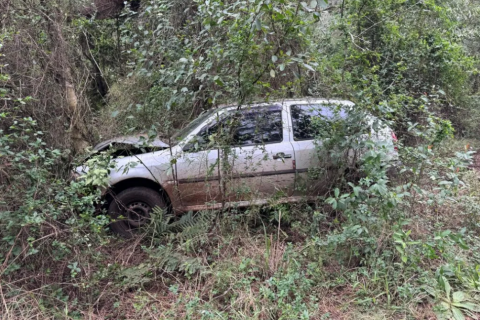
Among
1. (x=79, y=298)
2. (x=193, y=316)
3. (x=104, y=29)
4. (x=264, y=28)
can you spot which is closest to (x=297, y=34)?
(x=264, y=28)

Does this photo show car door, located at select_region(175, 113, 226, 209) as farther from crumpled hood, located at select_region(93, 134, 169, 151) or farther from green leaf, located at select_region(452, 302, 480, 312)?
green leaf, located at select_region(452, 302, 480, 312)

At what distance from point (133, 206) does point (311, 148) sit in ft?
8.02

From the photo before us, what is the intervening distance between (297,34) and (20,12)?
325 cm

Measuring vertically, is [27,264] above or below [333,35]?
below

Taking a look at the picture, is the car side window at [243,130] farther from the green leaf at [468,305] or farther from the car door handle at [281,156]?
the green leaf at [468,305]

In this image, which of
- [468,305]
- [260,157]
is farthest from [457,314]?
[260,157]

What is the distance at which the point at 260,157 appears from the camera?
163 inches

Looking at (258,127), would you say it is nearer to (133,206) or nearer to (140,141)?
(140,141)

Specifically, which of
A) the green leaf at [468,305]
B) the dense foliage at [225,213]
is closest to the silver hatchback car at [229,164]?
the dense foliage at [225,213]

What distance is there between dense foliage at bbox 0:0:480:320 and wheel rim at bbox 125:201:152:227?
0.95ft

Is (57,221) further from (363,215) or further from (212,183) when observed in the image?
(363,215)

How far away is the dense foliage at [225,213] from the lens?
2711 millimetres

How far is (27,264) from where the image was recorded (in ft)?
9.23

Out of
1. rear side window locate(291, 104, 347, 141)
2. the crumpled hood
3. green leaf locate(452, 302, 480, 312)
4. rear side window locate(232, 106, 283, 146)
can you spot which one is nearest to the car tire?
the crumpled hood
